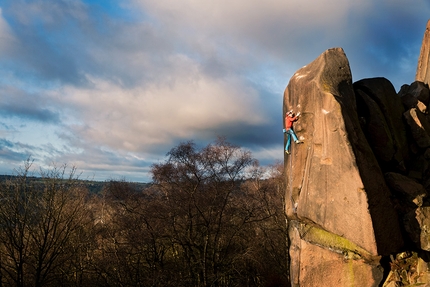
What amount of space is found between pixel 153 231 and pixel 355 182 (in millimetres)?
17104

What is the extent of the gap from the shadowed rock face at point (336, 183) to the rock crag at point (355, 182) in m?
0.02

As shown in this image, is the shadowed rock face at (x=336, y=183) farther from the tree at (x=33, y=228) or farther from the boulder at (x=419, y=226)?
the tree at (x=33, y=228)

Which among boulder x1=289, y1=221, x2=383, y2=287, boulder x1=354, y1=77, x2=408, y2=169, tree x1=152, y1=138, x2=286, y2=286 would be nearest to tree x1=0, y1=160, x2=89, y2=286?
tree x1=152, y1=138, x2=286, y2=286

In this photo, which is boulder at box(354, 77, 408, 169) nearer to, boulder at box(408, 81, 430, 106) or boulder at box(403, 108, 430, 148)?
boulder at box(403, 108, 430, 148)

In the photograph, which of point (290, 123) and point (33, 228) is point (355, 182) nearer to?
point (290, 123)

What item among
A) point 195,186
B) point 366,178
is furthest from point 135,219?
point 366,178

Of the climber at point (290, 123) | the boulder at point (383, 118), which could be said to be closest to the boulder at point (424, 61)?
the boulder at point (383, 118)

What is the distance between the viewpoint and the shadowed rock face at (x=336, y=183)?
742 centimetres

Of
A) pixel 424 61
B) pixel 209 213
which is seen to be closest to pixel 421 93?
pixel 424 61

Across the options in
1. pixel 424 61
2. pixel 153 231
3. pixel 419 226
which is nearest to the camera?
pixel 419 226

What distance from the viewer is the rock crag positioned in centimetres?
750

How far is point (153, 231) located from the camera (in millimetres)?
22062

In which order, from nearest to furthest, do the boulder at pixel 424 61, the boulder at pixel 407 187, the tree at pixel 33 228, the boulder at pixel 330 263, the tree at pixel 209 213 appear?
the boulder at pixel 330 263 < the boulder at pixel 407 187 < the boulder at pixel 424 61 < the tree at pixel 33 228 < the tree at pixel 209 213

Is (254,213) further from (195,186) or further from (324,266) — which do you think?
(324,266)
